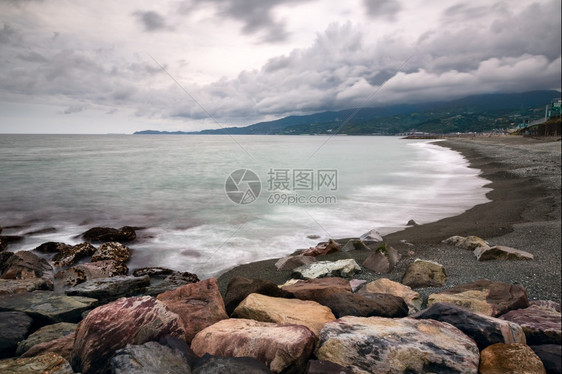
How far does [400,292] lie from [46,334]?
179 inches

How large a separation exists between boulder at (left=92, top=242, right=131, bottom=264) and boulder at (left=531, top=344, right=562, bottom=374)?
804cm

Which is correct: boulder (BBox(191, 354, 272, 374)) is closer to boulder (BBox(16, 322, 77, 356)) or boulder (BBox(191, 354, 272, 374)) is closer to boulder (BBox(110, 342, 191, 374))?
boulder (BBox(110, 342, 191, 374))

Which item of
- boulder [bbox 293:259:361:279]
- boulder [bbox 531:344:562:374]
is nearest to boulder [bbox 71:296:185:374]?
boulder [bbox 293:259:361:279]

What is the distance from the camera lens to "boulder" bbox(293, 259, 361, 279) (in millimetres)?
6070

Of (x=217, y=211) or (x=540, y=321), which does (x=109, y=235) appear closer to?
(x=217, y=211)

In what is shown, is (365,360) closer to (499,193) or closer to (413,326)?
(413,326)

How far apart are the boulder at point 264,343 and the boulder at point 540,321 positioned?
2.15 m

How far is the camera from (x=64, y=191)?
1995 centimetres

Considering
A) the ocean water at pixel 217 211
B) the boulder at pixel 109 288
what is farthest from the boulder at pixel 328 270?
the boulder at pixel 109 288

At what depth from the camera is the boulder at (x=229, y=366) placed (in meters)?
2.63

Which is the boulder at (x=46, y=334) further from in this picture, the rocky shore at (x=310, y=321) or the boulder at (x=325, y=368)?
the boulder at (x=325, y=368)

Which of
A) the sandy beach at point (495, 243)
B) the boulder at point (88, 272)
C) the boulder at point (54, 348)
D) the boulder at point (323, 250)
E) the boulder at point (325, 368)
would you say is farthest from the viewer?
the boulder at point (323, 250)

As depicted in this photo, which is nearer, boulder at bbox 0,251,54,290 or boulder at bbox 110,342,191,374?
boulder at bbox 110,342,191,374

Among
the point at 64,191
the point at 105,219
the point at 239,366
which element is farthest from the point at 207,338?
the point at 64,191
